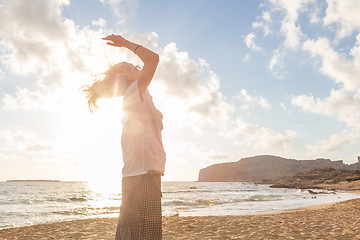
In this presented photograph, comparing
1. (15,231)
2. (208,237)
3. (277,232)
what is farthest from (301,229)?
(15,231)

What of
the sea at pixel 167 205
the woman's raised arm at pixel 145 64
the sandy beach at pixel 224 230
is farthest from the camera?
the sea at pixel 167 205

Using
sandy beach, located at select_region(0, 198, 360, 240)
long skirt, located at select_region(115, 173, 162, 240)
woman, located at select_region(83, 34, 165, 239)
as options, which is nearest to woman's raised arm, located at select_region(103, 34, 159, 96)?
woman, located at select_region(83, 34, 165, 239)

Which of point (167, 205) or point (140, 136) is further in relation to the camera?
point (167, 205)

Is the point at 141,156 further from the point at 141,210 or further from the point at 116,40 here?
the point at 116,40

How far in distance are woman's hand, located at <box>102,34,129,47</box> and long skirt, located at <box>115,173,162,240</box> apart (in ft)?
3.29

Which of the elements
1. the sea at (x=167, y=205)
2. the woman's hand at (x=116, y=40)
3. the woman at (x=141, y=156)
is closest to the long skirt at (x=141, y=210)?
the woman at (x=141, y=156)

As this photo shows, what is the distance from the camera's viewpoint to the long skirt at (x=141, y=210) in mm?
2207

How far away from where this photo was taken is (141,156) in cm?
220

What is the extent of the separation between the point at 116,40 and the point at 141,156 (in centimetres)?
90

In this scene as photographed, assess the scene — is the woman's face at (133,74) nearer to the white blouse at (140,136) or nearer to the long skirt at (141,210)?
the white blouse at (140,136)

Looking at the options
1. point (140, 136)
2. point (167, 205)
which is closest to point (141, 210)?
point (140, 136)

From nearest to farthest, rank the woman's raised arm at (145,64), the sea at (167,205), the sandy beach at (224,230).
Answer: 1. the woman's raised arm at (145,64)
2. the sandy beach at (224,230)
3. the sea at (167,205)

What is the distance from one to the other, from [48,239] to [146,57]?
29.4 feet

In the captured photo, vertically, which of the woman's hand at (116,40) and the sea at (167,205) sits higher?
the woman's hand at (116,40)
